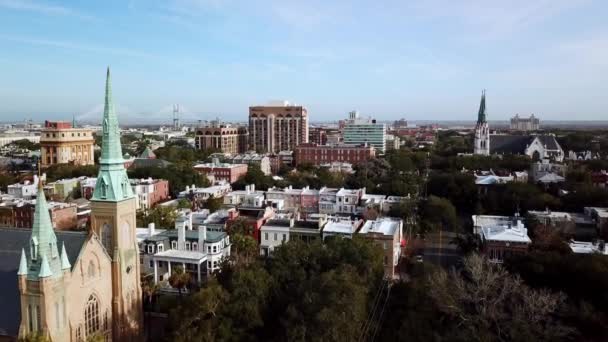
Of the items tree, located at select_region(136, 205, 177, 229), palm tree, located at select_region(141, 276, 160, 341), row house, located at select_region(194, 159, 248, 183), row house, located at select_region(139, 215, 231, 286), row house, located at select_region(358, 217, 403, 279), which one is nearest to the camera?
palm tree, located at select_region(141, 276, 160, 341)

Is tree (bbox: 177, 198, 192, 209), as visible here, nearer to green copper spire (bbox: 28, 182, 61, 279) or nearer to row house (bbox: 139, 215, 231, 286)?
row house (bbox: 139, 215, 231, 286)

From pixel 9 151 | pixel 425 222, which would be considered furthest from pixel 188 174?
pixel 9 151

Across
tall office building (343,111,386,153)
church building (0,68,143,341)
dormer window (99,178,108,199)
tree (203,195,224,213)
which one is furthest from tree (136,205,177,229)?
tall office building (343,111,386,153)

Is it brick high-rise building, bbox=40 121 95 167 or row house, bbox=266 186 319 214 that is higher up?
brick high-rise building, bbox=40 121 95 167

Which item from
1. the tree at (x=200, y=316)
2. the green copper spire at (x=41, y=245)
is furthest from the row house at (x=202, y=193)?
the green copper spire at (x=41, y=245)

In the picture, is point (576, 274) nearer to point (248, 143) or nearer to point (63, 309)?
point (63, 309)

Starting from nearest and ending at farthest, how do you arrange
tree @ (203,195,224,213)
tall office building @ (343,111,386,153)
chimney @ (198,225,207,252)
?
chimney @ (198,225,207,252)
tree @ (203,195,224,213)
tall office building @ (343,111,386,153)

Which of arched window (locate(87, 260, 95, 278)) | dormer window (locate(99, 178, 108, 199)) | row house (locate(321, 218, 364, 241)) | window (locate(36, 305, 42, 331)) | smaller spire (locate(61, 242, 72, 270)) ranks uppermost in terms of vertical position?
dormer window (locate(99, 178, 108, 199))

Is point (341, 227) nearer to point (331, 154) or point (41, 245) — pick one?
point (41, 245)
